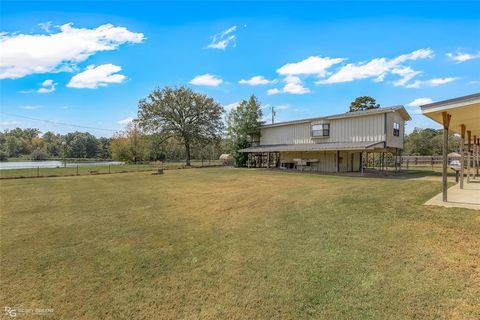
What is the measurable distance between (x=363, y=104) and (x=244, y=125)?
68.0 ft

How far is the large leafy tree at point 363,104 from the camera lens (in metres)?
39.8

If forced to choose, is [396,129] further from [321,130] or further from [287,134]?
[287,134]

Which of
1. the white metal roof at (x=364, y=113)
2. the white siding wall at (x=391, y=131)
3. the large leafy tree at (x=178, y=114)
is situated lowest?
the white siding wall at (x=391, y=131)

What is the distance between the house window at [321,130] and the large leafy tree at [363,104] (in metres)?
20.0

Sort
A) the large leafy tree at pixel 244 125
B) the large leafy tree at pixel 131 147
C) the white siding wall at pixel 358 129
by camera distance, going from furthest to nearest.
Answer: the large leafy tree at pixel 131 147 → the large leafy tree at pixel 244 125 → the white siding wall at pixel 358 129

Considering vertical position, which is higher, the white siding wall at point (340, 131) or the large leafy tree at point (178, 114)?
the large leafy tree at point (178, 114)

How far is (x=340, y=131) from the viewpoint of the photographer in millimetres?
22297

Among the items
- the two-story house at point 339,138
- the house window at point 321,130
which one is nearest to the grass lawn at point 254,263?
the two-story house at point 339,138

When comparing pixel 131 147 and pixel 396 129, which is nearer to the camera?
pixel 396 129

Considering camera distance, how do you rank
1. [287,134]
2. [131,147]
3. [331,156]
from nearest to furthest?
[331,156] → [287,134] → [131,147]

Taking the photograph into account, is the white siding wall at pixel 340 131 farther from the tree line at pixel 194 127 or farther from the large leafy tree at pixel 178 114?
the large leafy tree at pixel 178 114

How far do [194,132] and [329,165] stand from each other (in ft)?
62.5

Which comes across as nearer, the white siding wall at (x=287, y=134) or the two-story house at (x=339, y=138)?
the two-story house at (x=339, y=138)

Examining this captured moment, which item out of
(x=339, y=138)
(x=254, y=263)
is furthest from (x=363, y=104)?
(x=254, y=263)
